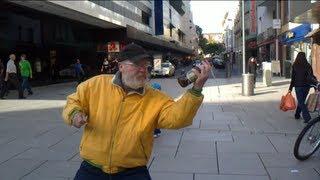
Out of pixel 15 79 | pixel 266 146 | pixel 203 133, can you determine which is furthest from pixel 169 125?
pixel 15 79

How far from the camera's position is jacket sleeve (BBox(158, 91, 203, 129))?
12.1ft

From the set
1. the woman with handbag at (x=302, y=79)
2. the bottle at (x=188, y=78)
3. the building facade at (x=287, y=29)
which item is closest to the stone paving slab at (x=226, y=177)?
the bottle at (x=188, y=78)

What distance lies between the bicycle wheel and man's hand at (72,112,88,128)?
15.9 feet

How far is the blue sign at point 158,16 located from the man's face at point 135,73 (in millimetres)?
77711

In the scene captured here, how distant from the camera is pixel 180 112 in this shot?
372 cm

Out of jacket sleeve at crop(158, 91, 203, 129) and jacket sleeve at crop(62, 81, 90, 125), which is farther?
jacket sleeve at crop(62, 81, 90, 125)

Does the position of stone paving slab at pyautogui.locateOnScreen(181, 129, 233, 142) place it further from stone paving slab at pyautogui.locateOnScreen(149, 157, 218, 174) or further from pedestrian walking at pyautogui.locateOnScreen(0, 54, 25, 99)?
pedestrian walking at pyautogui.locateOnScreen(0, 54, 25, 99)

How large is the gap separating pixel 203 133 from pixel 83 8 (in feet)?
83.5

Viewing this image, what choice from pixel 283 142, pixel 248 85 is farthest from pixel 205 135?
pixel 248 85

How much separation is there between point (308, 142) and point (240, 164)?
1.10m

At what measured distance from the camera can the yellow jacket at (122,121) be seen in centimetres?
380

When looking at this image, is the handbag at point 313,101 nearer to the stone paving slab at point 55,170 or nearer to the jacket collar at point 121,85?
the stone paving slab at point 55,170

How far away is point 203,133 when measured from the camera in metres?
10.8

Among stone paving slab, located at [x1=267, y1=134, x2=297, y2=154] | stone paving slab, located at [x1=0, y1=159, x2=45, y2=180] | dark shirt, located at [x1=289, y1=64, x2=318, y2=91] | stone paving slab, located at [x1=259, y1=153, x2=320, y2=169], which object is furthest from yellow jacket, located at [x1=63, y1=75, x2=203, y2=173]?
dark shirt, located at [x1=289, y1=64, x2=318, y2=91]
